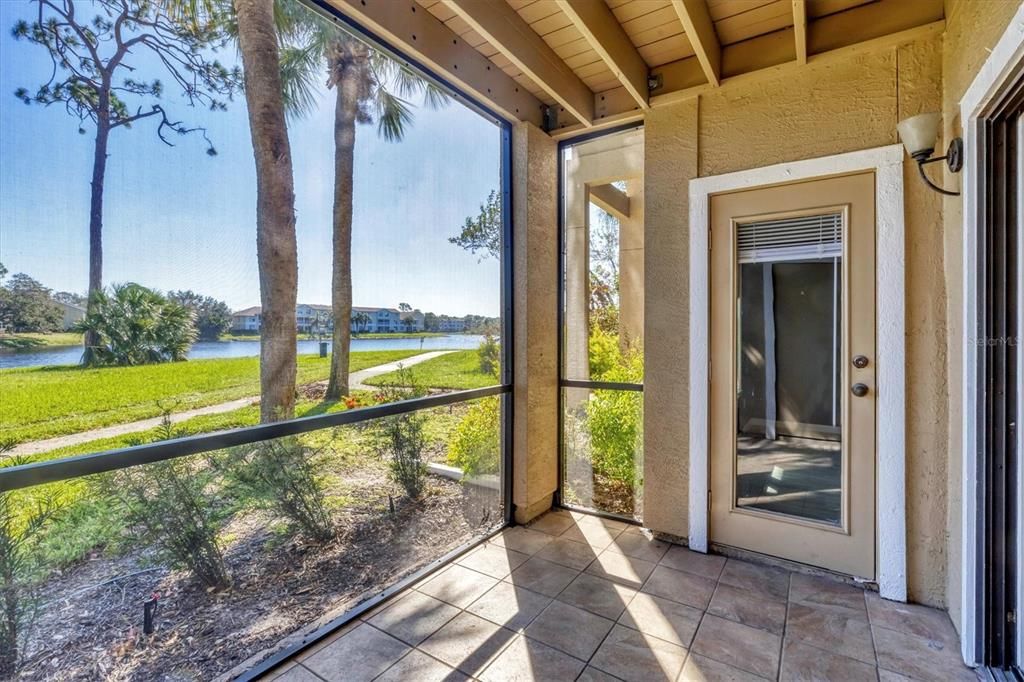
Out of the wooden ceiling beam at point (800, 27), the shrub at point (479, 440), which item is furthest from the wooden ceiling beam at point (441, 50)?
the shrub at point (479, 440)

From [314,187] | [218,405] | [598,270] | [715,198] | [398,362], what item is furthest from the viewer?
[598,270]

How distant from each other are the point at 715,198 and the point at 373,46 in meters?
1.98

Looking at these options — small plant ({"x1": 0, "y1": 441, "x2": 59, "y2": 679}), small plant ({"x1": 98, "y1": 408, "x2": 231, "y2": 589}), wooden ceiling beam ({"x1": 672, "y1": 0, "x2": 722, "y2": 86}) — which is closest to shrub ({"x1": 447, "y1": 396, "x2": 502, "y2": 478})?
small plant ({"x1": 98, "y1": 408, "x2": 231, "y2": 589})

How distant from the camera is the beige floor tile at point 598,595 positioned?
6.99ft

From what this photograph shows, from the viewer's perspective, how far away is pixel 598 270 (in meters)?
3.21

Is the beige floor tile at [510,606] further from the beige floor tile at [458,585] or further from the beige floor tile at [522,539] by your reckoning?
the beige floor tile at [522,539]

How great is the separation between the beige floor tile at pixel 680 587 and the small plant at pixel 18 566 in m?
2.31

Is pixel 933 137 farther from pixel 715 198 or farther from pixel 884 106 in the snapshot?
pixel 715 198

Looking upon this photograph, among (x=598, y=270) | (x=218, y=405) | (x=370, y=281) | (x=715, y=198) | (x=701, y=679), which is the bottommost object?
(x=701, y=679)

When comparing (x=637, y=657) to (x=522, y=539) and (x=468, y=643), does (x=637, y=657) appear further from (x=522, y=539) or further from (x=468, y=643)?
(x=522, y=539)

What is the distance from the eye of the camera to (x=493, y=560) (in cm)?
259

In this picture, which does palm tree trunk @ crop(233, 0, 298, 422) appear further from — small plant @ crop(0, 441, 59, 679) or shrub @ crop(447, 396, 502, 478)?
shrub @ crop(447, 396, 502, 478)

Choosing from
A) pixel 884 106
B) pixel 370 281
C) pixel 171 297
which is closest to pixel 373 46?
pixel 370 281

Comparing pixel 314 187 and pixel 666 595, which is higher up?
pixel 314 187
